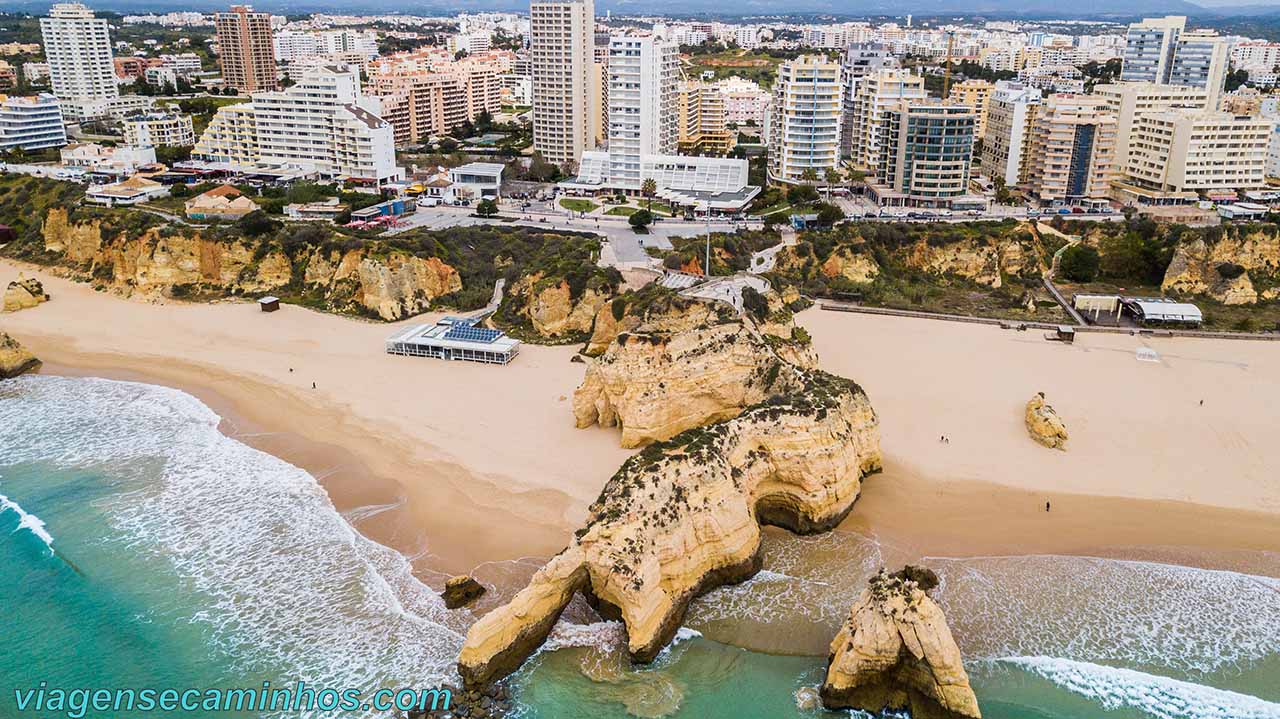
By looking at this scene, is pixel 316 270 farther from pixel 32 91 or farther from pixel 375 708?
pixel 32 91

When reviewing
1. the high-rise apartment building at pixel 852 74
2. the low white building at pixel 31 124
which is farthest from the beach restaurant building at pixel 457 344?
the low white building at pixel 31 124

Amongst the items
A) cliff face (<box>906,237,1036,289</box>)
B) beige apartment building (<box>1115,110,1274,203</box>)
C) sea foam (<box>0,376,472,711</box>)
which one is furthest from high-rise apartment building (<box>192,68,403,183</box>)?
beige apartment building (<box>1115,110,1274,203</box>)

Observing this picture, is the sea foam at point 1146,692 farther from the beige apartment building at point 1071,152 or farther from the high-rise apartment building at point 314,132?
the high-rise apartment building at point 314,132

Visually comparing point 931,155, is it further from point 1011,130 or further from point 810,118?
point 810,118

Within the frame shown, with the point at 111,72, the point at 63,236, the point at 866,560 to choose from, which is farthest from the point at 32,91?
the point at 866,560

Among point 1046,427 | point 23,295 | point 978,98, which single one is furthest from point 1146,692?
point 978,98
